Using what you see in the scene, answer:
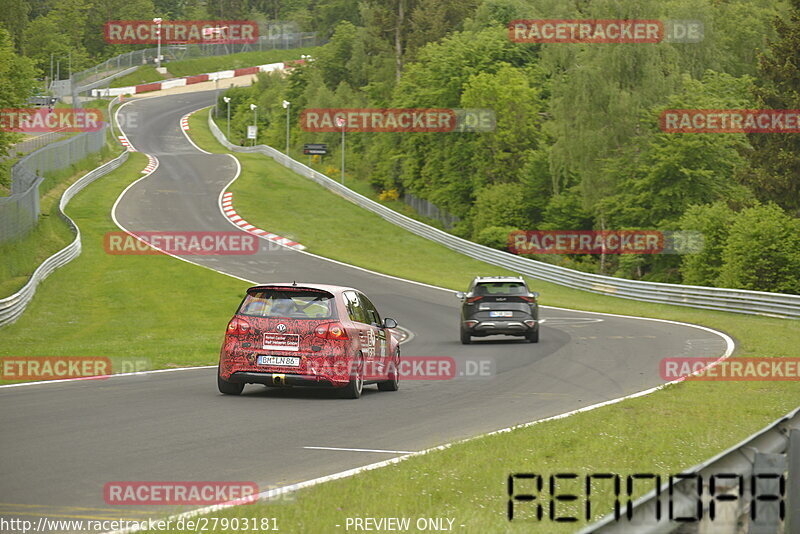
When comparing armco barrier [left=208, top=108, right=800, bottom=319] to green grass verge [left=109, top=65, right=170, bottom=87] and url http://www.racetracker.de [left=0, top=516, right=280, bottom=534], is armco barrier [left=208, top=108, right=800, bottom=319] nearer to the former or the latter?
url http://www.racetracker.de [left=0, top=516, right=280, bottom=534]

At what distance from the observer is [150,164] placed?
7781cm

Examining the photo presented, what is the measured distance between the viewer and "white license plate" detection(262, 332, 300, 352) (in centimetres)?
1418

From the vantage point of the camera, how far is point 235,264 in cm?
4734

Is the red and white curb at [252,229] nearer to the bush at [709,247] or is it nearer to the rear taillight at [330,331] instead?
the bush at [709,247]

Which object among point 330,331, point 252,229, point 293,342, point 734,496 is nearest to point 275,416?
point 293,342

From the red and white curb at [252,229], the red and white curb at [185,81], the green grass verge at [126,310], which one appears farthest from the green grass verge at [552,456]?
the red and white curb at [185,81]

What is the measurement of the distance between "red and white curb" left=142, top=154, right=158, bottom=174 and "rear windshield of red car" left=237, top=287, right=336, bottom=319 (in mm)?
61176

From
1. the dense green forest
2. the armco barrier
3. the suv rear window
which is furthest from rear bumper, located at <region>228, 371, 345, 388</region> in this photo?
the dense green forest

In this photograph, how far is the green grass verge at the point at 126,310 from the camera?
2352 cm

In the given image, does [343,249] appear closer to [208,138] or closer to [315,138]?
[315,138]

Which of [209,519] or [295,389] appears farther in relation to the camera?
[295,389]

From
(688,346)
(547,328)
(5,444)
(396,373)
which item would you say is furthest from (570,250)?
(5,444)

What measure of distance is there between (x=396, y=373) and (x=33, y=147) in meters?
50.9

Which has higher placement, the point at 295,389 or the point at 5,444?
the point at 5,444
